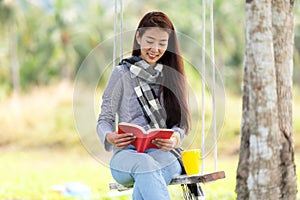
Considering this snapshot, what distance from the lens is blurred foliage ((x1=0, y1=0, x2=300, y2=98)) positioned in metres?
20.0

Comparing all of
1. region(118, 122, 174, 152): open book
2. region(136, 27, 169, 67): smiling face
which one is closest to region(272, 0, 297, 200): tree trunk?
region(136, 27, 169, 67): smiling face

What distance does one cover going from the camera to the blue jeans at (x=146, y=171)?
2.67 metres

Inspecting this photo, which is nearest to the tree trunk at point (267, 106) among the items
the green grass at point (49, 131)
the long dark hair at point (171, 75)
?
the long dark hair at point (171, 75)

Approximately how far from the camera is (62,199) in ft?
17.1

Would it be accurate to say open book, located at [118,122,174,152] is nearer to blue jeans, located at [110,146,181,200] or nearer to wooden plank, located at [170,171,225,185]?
blue jeans, located at [110,146,181,200]

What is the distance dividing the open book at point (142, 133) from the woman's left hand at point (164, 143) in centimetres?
2

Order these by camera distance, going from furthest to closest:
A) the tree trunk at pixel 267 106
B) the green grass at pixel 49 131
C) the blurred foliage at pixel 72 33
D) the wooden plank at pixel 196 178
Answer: the blurred foliage at pixel 72 33 → the green grass at pixel 49 131 → the tree trunk at pixel 267 106 → the wooden plank at pixel 196 178

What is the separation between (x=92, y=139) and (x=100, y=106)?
0.14m

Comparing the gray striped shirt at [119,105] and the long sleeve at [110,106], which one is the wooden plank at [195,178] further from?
the long sleeve at [110,106]

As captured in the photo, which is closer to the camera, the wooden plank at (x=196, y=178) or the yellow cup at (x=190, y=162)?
the wooden plank at (x=196, y=178)

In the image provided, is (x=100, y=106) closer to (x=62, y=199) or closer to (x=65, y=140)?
(x=62, y=199)

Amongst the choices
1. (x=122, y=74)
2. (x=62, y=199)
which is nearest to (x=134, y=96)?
(x=122, y=74)

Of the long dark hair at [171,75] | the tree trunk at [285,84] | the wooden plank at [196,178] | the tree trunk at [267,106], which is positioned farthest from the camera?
the tree trunk at [285,84]

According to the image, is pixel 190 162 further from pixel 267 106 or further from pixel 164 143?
pixel 267 106
